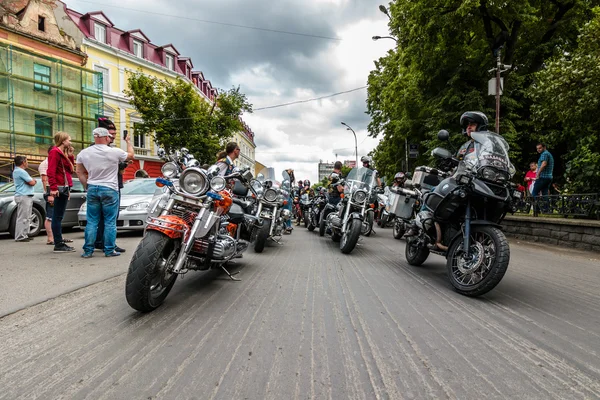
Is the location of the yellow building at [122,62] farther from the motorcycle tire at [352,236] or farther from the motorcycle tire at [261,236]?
the motorcycle tire at [352,236]

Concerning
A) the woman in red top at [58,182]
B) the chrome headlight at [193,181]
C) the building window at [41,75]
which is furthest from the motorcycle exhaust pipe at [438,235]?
the building window at [41,75]

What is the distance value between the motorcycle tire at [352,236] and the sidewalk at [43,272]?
3.39 meters

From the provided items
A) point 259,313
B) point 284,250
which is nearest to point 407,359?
point 259,313

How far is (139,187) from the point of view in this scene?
864 centimetres

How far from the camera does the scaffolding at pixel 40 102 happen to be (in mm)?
20266

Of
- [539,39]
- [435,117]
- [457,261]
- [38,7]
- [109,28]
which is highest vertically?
[109,28]

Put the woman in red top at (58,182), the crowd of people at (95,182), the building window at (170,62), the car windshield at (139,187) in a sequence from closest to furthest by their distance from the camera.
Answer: the crowd of people at (95,182)
the woman in red top at (58,182)
the car windshield at (139,187)
the building window at (170,62)

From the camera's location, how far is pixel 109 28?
30.2m

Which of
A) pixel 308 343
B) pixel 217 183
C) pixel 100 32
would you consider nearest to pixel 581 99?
pixel 217 183

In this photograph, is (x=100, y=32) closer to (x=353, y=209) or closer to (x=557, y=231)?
(x=353, y=209)

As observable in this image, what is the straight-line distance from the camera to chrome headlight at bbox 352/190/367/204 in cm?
632

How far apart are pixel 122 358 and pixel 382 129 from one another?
2443cm

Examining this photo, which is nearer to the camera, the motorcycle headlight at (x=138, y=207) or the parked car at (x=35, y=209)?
the parked car at (x=35, y=209)

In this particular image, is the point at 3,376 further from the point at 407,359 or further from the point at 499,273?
the point at 499,273
